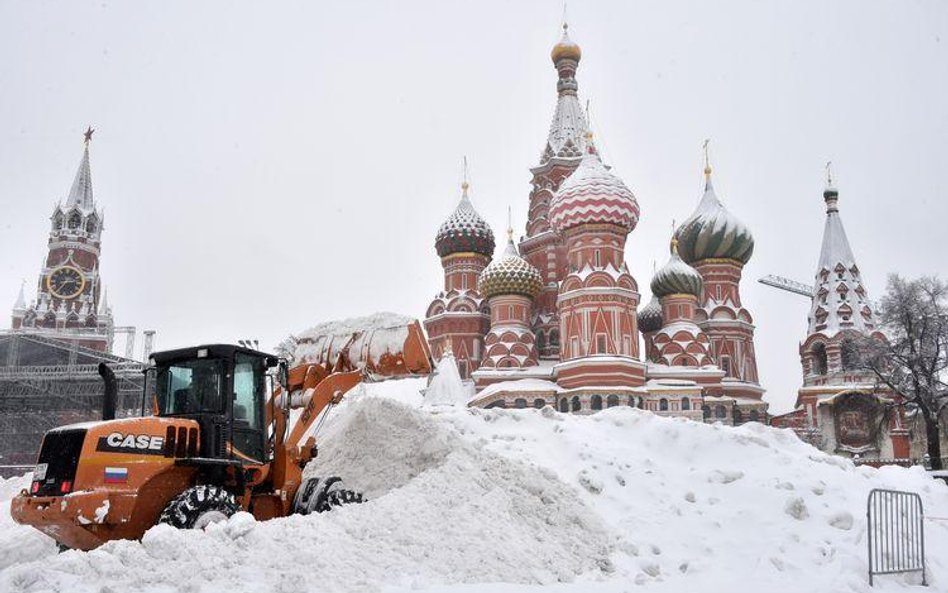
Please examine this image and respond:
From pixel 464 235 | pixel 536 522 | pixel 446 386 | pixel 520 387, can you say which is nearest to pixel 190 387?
pixel 536 522

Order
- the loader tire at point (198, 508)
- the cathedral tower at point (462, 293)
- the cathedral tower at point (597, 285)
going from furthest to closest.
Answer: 1. the cathedral tower at point (462, 293)
2. the cathedral tower at point (597, 285)
3. the loader tire at point (198, 508)

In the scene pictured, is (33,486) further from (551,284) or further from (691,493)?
(551,284)

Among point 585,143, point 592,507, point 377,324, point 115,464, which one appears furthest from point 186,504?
point 585,143

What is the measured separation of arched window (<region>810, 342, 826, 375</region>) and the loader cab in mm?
36475

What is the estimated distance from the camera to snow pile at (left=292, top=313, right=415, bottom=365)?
9812mm

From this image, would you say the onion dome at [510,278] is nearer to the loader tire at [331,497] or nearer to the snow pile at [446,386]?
the snow pile at [446,386]

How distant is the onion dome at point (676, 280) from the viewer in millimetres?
39156

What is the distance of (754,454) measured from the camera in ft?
Answer: 40.9

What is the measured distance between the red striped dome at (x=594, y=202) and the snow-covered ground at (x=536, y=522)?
74.7 ft

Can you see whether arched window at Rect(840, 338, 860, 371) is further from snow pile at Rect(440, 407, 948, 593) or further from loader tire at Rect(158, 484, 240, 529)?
loader tire at Rect(158, 484, 240, 529)

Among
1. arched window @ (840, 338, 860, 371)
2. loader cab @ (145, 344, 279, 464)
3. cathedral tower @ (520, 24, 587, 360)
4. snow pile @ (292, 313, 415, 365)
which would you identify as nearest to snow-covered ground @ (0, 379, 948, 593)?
loader cab @ (145, 344, 279, 464)

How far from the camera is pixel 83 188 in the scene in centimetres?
6562

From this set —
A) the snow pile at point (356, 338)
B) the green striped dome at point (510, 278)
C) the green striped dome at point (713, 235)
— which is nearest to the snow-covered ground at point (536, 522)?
the snow pile at point (356, 338)

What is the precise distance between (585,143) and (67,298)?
42.9 meters
